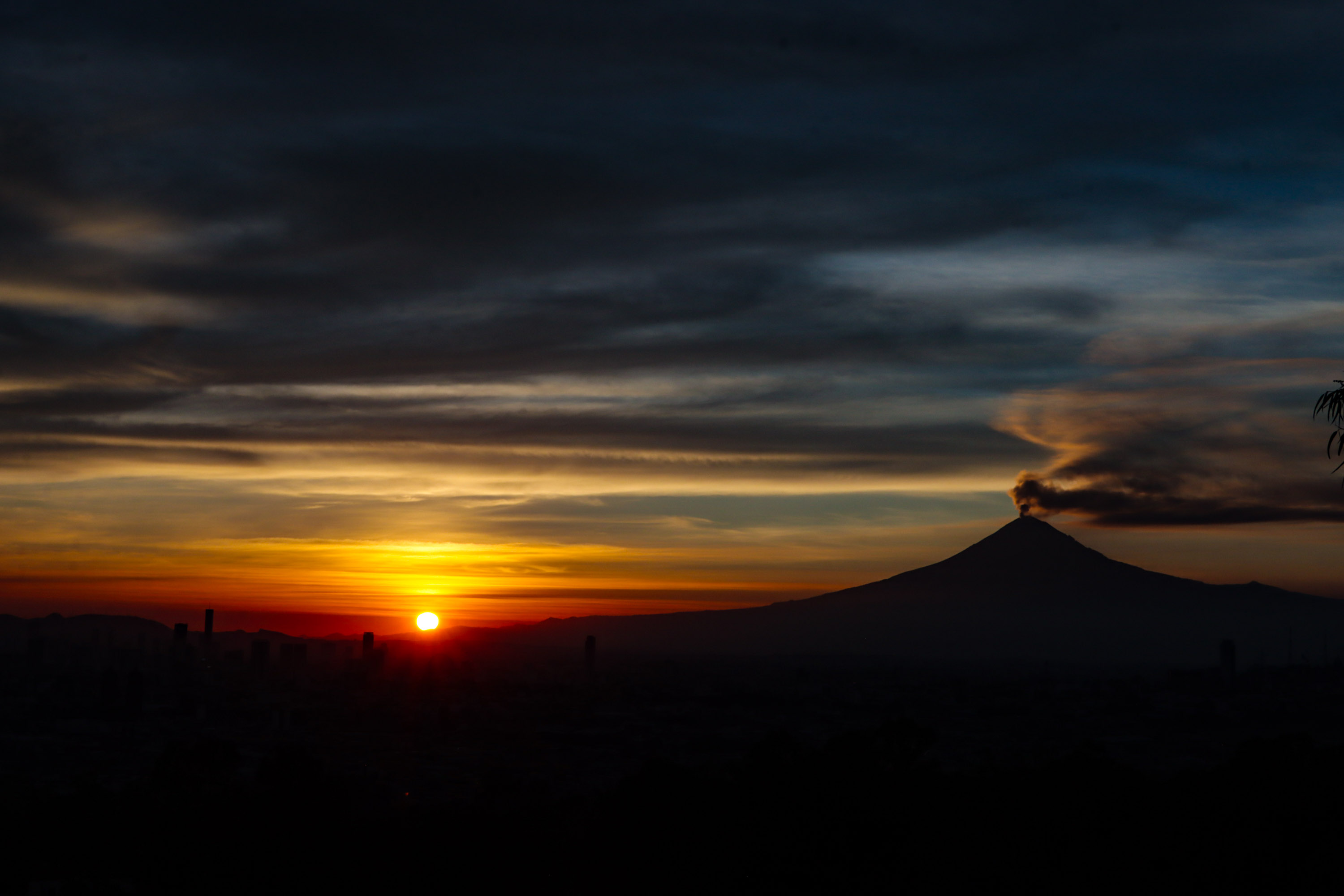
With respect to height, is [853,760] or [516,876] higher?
[853,760]

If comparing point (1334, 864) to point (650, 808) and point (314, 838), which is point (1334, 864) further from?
point (314, 838)

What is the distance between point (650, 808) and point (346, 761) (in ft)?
472

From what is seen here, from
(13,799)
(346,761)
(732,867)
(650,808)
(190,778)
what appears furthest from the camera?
(346,761)

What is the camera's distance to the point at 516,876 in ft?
161

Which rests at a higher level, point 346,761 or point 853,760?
point 853,760

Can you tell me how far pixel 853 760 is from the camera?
53.6 m

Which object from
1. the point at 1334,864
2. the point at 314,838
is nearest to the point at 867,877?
the point at 1334,864

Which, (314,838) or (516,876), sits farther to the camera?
(314,838)

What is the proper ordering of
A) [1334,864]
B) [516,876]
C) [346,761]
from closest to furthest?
[1334,864], [516,876], [346,761]

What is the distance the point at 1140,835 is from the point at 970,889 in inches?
291

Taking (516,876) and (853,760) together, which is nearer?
(516,876)

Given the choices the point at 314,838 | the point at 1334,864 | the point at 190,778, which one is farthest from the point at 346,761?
the point at 1334,864

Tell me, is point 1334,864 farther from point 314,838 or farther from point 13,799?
point 13,799

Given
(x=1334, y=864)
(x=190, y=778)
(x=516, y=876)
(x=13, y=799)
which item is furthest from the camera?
(x=13, y=799)
